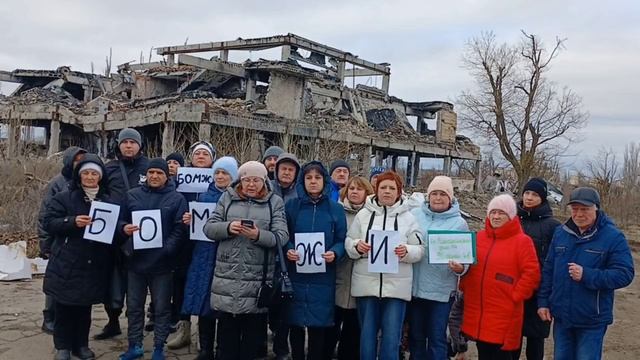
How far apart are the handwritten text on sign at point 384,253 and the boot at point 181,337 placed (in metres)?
2.27

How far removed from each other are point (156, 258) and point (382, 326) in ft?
6.84

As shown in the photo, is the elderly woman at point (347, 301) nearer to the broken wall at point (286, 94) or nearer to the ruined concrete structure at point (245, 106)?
the ruined concrete structure at point (245, 106)

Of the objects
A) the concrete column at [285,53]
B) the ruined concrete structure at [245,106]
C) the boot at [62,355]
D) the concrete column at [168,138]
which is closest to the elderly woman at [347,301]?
the boot at [62,355]

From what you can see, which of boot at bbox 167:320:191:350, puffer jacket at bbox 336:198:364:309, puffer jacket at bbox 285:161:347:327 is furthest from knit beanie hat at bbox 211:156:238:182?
boot at bbox 167:320:191:350

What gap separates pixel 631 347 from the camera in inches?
305

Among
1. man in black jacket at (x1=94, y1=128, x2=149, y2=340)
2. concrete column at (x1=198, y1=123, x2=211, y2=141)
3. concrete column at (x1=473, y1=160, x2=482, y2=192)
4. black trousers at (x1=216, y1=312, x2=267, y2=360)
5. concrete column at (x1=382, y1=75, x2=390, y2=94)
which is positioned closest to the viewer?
black trousers at (x1=216, y1=312, x2=267, y2=360)

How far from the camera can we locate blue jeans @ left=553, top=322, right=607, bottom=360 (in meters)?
4.20

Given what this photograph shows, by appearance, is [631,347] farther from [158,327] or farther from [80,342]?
[80,342]

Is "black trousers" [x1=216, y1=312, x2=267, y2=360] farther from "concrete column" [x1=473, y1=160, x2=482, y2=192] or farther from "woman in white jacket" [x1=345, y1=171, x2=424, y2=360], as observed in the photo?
"concrete column" [x1=473, y1=160, x2=482, y2=192]

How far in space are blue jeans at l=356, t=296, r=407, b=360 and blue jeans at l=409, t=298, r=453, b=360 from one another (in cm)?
22

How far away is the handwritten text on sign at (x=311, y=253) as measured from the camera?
4.62 m

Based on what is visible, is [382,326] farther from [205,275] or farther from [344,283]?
[205,275]

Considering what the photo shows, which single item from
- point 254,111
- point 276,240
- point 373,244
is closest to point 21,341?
point 276,240

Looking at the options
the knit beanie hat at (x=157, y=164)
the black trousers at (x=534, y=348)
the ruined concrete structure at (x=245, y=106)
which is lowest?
the black trousers at (x=534, y=348)
